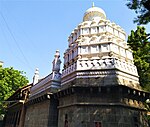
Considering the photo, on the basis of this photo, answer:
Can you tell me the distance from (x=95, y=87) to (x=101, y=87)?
0.35m

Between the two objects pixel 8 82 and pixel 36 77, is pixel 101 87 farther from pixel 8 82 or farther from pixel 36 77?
pixel 8 82

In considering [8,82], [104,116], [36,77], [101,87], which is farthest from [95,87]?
[8,82]

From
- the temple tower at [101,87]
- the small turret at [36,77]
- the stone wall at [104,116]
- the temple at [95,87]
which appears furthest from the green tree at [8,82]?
the stone wall at [104,116]

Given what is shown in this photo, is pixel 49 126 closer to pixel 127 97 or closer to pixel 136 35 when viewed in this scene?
pixel 127 97

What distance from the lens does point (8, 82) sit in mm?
25031

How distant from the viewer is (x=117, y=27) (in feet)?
43.9

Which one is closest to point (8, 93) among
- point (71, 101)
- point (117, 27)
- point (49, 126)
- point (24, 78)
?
point (24, 78)

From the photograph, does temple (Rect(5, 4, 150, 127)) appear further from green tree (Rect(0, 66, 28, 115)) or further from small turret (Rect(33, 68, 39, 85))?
green tree (Rect(0, 66, 28, 115))

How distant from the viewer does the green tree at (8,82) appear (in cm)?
2358

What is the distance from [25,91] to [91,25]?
10658mm

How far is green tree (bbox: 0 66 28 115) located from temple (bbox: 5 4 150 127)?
11.9 meters

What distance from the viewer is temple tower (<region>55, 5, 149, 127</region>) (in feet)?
29.4

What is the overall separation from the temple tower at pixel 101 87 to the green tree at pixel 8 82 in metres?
15.2

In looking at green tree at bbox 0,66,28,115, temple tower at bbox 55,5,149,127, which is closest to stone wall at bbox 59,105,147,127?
temple tower at bbox 55,5,149,127
